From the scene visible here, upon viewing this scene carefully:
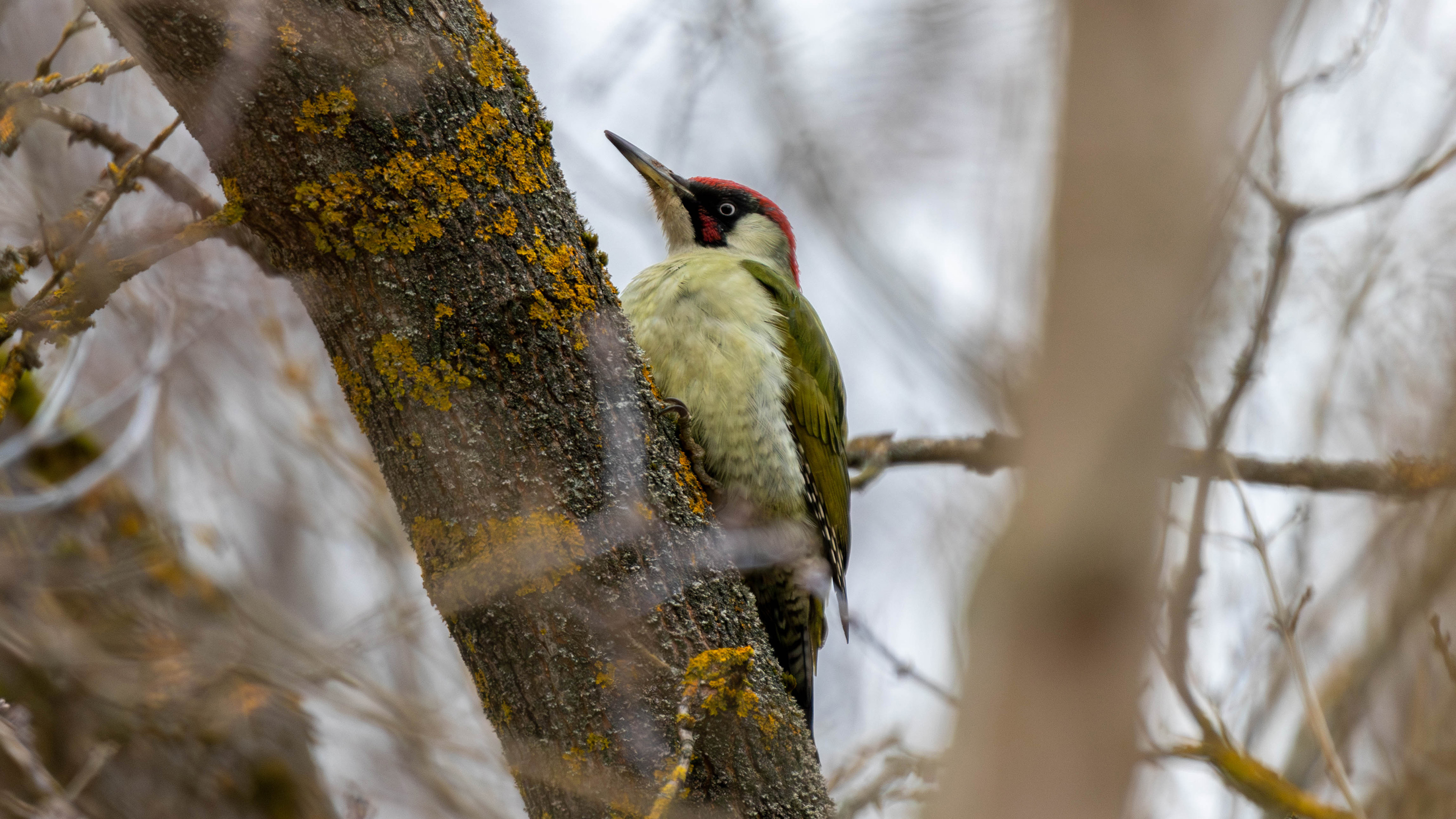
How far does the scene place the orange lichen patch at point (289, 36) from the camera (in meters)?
1.52

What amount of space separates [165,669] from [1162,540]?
9.85ft

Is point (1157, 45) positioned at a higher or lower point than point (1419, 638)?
lower

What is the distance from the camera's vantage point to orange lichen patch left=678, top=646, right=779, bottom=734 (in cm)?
169

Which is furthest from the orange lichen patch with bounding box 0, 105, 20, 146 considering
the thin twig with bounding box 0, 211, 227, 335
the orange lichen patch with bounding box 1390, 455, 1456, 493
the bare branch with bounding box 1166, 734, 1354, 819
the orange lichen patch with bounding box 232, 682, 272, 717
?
the orange lichen patch with bounding box 1390, 455, 1456, 493

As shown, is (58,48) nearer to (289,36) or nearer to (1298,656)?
(289,36)

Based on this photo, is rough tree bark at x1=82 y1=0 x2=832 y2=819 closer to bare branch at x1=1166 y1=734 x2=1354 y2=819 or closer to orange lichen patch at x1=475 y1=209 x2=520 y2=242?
orange lichen patch at x1=475 y1=209 x2=520 y2=242

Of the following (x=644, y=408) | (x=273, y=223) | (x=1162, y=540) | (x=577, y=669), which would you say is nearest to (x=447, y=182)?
(x=273, y=223)

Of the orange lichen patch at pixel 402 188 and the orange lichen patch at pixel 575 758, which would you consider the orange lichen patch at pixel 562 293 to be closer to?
the orange lichen patch at pixel 402 188

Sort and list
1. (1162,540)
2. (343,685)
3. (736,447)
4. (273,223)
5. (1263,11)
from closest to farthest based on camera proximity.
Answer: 1. (1162,540)
2. (1263,11)
3. (273,223)
4. (736,447)
5. (343,685)

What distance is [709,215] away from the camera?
425 cm

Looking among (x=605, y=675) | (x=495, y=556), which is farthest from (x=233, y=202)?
(x=605, y=675)

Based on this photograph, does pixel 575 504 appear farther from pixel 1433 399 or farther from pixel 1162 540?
pixel 1433 399

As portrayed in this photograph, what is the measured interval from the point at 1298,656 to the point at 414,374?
2.02 metres

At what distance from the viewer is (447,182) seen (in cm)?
163
